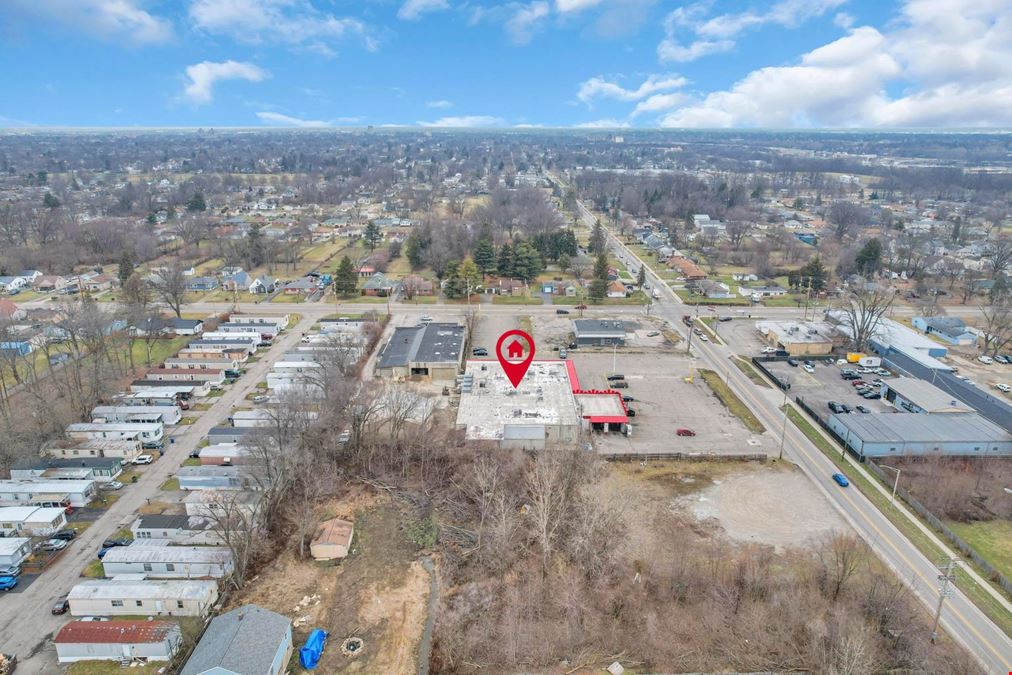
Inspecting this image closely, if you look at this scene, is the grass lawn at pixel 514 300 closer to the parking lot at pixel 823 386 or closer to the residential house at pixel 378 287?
the residential house at pixel 378 287

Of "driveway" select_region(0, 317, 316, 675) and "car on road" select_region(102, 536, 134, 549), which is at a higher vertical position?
"car on road" select_region(102, 536, 134, 549)

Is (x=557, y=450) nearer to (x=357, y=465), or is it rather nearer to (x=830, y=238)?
(x=357, y=465)

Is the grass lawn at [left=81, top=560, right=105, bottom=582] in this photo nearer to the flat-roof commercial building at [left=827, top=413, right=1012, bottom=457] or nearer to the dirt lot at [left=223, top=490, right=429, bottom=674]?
the dirt lot at [left=223, top=490, right=429, bottom=674]

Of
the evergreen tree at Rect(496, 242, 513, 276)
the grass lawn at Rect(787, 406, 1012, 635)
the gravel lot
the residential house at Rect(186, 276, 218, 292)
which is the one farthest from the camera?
the evergreen tree at Rect(496, 242, 513, 276)

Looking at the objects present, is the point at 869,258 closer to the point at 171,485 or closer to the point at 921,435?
the point at 921,435

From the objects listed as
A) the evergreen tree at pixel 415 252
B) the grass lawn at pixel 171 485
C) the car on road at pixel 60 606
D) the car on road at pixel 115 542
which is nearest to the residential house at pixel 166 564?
the car on road at pixel 60 606

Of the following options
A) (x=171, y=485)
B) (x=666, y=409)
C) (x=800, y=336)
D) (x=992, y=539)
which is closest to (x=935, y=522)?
(x=992, y=539)

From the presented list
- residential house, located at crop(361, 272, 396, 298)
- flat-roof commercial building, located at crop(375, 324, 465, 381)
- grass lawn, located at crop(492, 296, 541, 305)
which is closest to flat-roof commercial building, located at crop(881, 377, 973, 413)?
flat-roof commercial building, located at crop(375, 324, 465, 381)
